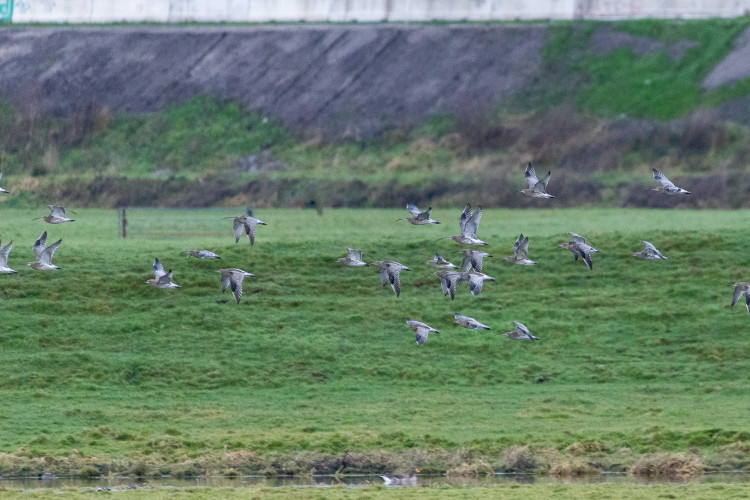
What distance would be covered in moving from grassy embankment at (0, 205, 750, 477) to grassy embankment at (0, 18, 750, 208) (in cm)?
1675

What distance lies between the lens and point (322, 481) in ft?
93.1

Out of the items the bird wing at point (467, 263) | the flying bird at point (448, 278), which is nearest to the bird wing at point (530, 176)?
the flying bird at point (448, 278)

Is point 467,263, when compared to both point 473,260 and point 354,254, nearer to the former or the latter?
point 473,260

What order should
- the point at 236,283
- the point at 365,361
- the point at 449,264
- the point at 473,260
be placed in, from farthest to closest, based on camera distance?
1. the point at 365,361
2. the point at 473,260
3. the point at 236,283
4. the point at 449,264

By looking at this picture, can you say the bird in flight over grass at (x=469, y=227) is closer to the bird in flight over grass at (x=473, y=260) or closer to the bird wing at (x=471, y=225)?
the bird wing at (x=471, y=225)

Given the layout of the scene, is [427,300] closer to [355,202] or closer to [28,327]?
[28,327]

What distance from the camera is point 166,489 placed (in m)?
27.2

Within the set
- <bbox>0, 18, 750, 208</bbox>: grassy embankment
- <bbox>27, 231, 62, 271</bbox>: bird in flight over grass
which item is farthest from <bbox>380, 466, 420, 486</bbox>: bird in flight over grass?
<bbox>0, 18, 750, 208</bbox>: grassy embankment

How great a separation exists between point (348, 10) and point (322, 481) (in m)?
62.6

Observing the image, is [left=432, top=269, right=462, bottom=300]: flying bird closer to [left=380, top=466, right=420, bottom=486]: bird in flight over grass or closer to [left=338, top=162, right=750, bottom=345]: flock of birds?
[left=338, top=162, right=750, bottom=345]: flock of birds

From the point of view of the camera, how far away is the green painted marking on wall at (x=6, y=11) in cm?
9225

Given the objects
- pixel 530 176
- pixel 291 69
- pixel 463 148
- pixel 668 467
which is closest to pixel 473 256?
pixel 530 176

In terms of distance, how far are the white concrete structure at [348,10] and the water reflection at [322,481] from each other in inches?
2412

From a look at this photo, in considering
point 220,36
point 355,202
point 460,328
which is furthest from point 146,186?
point 460,328
